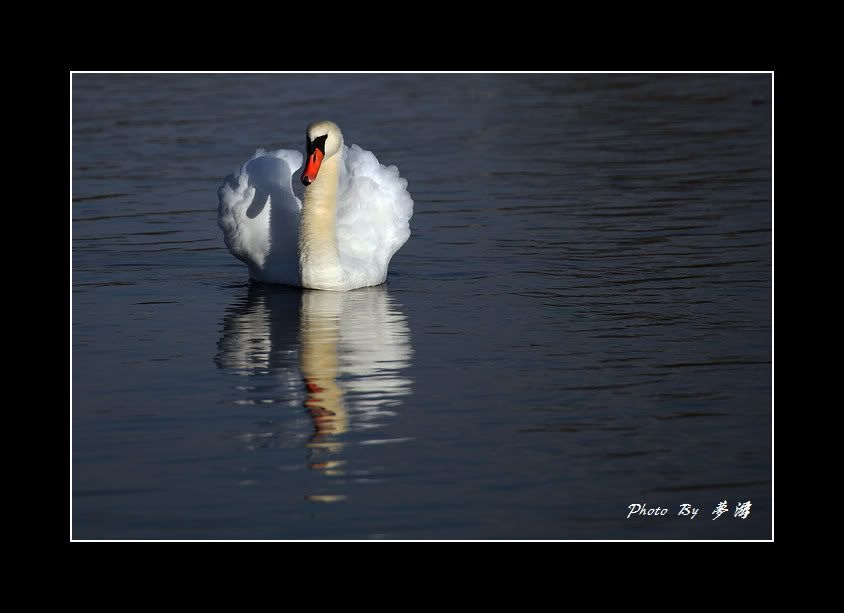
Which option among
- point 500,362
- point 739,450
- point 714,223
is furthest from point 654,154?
point 739,450

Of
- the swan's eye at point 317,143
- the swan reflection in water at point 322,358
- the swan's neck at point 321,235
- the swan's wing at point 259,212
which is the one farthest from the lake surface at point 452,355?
the swan's eye at point 317,143

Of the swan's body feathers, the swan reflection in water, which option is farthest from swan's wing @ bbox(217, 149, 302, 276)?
the swan reflection in water

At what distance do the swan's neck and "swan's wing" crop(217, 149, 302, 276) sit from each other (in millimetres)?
397

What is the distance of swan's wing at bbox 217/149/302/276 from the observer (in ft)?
45.3

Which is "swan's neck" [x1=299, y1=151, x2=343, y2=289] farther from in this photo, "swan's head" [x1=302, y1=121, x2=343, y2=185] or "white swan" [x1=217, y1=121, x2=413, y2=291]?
"swan's head" [x1=302, y1=121, x2=343, y2=185]

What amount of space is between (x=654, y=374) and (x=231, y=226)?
4.90m

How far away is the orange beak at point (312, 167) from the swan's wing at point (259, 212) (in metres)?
0.84

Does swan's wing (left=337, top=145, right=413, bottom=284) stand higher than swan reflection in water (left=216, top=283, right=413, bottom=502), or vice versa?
swan's wing (left=337, top=145, right=413, bottom=284)

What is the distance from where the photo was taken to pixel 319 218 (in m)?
13.6

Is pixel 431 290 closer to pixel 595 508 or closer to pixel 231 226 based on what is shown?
pixel 231 226

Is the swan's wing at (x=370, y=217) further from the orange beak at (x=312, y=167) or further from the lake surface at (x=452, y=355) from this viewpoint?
the orange beak at (x=312, y=167)

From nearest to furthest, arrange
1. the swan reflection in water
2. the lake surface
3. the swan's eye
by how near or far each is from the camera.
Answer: the lake surface
the swan reflection in water
the swan's eye
